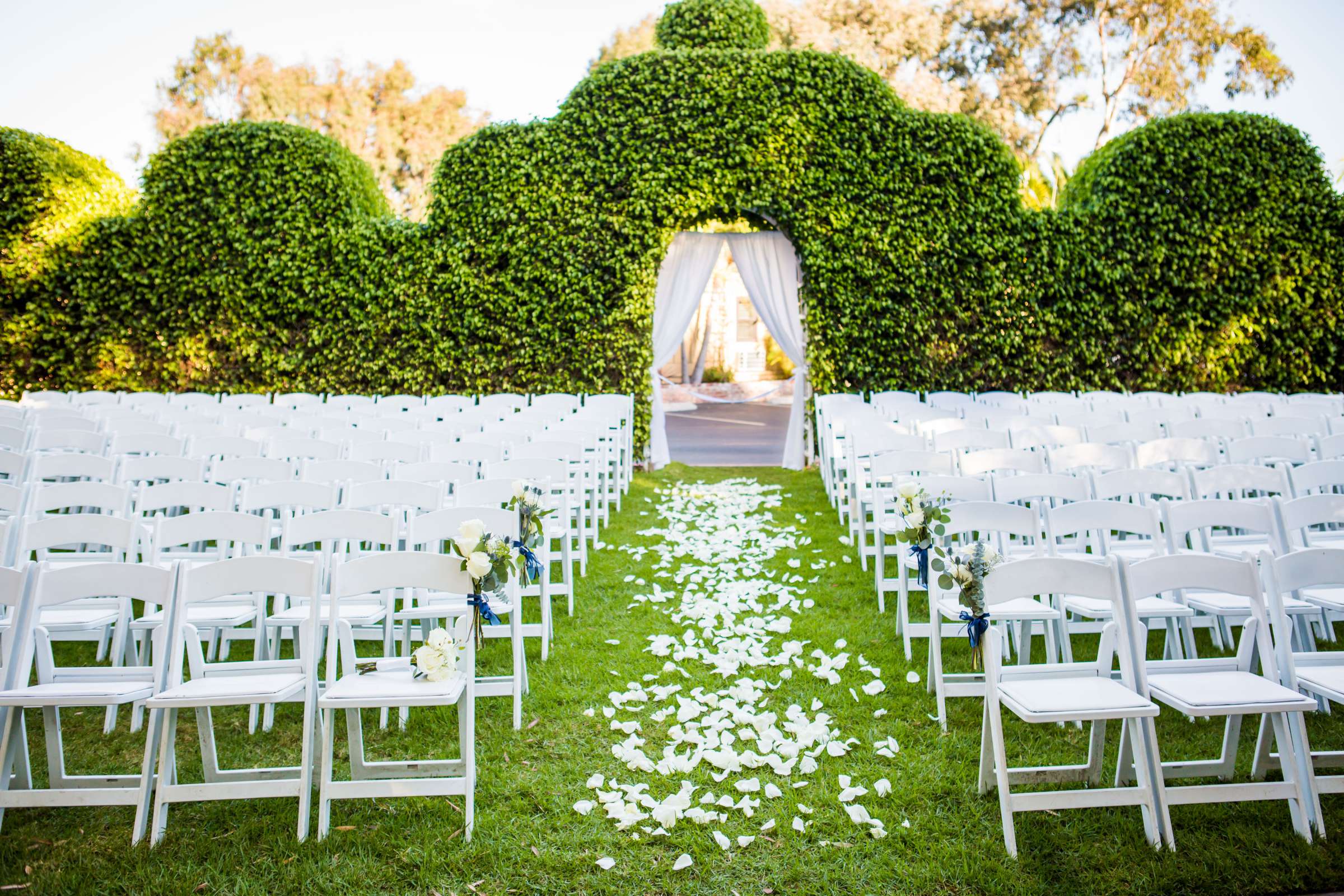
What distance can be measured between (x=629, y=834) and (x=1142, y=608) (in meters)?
2.53

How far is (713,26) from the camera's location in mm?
11961

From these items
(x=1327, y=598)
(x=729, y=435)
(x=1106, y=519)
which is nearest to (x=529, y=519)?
(x=1106, y=519)

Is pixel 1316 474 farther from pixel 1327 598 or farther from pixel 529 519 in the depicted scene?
pixel 529 519

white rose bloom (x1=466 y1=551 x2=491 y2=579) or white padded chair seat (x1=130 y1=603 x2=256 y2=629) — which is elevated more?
white rose bloom (x1=466 y1=551 x2=491 y2=579)

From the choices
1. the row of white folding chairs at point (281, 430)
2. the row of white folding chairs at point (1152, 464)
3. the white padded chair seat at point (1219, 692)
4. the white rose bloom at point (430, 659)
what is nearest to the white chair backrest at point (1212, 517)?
the row of white folding chairs at point (1152, 464)

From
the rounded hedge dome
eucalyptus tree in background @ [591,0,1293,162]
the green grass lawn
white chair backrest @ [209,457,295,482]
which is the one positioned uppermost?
eucalyptus tree in background @ [591,0,1293,162]

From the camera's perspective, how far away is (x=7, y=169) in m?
11.8

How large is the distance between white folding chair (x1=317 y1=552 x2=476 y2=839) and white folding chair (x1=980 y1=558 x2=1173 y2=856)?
192 centimetres

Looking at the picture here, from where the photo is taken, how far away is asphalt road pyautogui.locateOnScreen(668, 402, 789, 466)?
12609mm

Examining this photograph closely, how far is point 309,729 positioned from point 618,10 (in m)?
30.5

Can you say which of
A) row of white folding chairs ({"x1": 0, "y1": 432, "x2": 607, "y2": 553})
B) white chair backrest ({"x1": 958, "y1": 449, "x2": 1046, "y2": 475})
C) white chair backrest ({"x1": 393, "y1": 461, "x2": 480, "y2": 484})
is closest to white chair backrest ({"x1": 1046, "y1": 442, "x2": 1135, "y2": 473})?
white chair backrest ({"x1": 958, "y1": 449, "x2": 1046, "y2": 475})

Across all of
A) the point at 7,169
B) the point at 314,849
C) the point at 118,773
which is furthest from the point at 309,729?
the point at 7,169

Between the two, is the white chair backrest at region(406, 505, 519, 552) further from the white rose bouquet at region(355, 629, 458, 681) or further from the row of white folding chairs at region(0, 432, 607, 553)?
the row of white folding chairs at region(0, 432, 607, 553)

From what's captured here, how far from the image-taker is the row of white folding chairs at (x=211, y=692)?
2859mm
